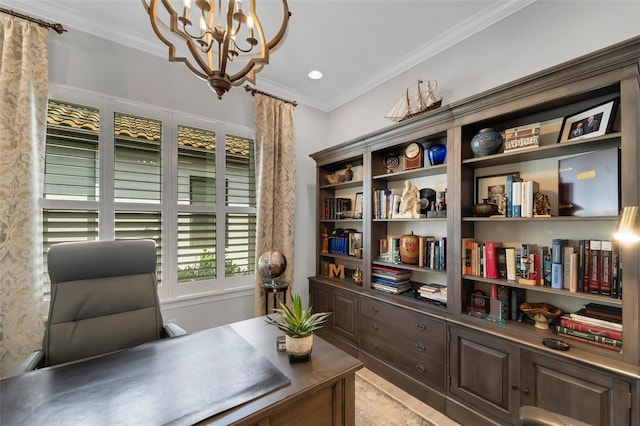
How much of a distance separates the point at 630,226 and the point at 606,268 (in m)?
0.49

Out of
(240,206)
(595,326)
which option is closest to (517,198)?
(595,326)

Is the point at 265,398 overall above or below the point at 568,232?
below

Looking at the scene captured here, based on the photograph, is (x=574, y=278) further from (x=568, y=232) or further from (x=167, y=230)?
(x=167, y=230)

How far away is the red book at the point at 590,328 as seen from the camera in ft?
4.52

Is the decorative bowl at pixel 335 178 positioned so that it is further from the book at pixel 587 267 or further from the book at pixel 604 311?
the book at pixel 604 311

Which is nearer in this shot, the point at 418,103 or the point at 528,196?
the point at 528,196

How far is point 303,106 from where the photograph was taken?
11.1 ft

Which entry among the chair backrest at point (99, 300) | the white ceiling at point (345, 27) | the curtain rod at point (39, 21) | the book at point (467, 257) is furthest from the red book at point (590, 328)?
the curtain rod at point (39, 21)

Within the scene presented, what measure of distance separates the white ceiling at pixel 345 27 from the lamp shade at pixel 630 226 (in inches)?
65.4

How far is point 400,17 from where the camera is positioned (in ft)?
6.79

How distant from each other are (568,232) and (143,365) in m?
2.46

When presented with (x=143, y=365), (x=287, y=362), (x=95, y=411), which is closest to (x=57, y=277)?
(x=143, y=365)

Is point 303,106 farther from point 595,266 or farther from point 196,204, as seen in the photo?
point 595,266

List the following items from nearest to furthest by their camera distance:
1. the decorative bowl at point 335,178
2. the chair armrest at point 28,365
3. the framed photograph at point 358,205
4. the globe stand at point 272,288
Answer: the chair armrest at point 28,365 → the globe stand at point 272,288 → the framed photograph at point 358,205 → the decorative bowl at point 335,178
